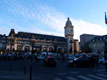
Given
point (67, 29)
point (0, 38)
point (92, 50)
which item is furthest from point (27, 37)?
point (92, 50)

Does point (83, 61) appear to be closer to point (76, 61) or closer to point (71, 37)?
point (76, 61)

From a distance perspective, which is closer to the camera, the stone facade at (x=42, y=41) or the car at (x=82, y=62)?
the car at (x=82, y=62)

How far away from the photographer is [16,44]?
9088 cm

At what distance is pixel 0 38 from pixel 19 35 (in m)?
16.6

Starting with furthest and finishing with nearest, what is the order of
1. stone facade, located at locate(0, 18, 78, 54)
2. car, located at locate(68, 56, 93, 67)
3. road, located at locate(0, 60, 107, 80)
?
stone facade, located at locate(0, 18, 78, 54) < car, located at locate(68, 56, 93, 67) < road, located at locate(0, 60, 107, 80)

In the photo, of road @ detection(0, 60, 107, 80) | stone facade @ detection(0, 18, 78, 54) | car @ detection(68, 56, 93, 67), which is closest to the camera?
road @ detection(0, 60, 107, 80)

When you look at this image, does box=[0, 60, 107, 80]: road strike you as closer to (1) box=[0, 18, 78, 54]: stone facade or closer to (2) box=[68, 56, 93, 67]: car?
(2) box=[68, 56, 93, 67]: car

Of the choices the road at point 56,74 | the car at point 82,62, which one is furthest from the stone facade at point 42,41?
the road at point 56,74

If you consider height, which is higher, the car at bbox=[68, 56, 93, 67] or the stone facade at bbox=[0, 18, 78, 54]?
the stone facade at bbox=[0, 18, 78, 54]

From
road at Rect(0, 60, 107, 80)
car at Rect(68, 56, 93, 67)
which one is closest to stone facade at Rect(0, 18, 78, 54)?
car at Rect(68, 56, 93, 67)

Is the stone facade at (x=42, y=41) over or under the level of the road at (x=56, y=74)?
over

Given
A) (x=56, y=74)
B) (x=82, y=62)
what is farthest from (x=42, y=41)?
(x=56, y=74)

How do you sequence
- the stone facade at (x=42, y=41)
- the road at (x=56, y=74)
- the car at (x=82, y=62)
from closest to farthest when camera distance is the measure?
the road at (x=56, y=74) < the car at (x=82, y=62) < the stone facade at (x=42, y=41)

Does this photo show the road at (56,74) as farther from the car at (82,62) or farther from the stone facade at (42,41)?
the stone facade at (42,41)
